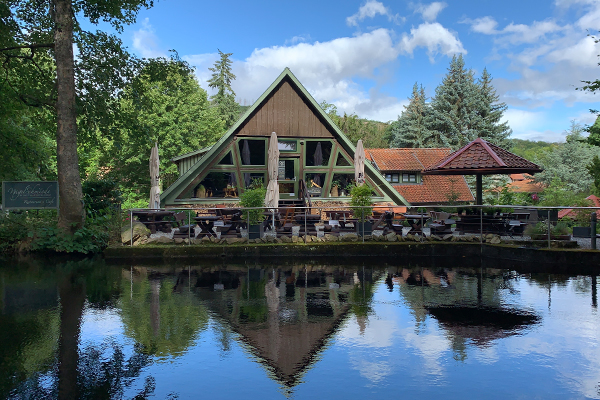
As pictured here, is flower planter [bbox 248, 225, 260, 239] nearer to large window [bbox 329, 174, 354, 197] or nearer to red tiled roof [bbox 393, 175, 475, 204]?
large window [bbox 329, 174, 354, 197]

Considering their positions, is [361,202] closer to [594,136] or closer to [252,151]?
[252,151]

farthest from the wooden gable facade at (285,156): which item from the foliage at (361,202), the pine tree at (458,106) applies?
the pine tree at (458,106)

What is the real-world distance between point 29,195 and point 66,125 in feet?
7.73

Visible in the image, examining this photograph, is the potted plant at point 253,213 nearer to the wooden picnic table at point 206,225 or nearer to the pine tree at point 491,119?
the wooden picnic table at point 206,225

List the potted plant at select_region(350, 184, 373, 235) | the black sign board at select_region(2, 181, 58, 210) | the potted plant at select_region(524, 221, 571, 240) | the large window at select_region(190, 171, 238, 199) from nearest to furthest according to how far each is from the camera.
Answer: the potted plant at select_region(524, 221, 571, 240) → the potted plant at select_region(350, 184, 373, 235) → the black sign board at select_region(2, 181, 58, 210) → the large window at select_region(190, 171, 238, 199)

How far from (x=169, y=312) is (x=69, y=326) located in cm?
136

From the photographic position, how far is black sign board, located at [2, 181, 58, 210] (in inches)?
584

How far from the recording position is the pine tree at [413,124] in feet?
153

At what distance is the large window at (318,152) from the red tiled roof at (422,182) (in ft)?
33.7

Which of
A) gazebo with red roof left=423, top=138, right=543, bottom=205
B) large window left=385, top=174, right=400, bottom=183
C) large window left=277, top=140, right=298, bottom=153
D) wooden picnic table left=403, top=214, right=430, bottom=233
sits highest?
large window left=277, top=140, right=298, bottom=153

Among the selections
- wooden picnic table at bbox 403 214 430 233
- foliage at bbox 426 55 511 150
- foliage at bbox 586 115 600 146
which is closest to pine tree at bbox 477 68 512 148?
foliage at bbox 426 55 511 150

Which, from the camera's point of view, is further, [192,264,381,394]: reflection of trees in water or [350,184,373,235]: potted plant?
[350,184,373,235]: potted plant

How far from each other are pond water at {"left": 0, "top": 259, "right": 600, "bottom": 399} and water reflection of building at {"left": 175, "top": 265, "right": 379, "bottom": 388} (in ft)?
0.09

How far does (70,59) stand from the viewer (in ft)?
48.9
